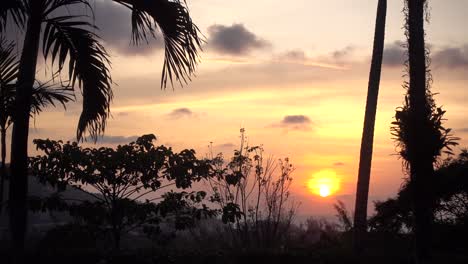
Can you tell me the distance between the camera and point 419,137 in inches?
431

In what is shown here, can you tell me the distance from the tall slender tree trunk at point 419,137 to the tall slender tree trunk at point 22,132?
7452 millimetres

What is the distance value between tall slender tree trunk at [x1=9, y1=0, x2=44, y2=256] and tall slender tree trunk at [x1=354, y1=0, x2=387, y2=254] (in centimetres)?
792

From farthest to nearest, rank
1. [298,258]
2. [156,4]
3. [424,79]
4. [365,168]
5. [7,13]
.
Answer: [365,168] → [424,79] → [298,258] → [156,4] → [7,13]

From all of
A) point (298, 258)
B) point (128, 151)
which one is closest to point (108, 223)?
point (128, 151)

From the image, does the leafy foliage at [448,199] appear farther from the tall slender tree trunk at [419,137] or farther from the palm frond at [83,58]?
the palm frond at [83,58]

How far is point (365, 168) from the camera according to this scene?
1236 cm

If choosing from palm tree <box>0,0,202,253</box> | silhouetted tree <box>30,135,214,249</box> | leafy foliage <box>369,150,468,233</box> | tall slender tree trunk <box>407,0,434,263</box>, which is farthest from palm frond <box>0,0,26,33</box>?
leafy foliage <box>369,150,468,233</box>

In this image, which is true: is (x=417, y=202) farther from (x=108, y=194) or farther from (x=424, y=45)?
(x=108, y=194)

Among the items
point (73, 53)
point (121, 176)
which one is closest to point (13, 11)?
point (73, 53)

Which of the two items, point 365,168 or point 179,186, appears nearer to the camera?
point 179,186

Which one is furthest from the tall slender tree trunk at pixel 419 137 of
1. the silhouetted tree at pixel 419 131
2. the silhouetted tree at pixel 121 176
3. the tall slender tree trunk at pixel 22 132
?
the tall slender tree trunk at pixel 22 132

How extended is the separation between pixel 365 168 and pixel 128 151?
5.48 m

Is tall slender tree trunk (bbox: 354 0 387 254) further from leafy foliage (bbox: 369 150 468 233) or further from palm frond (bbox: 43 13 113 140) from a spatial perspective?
palm frond (bbox: 43 13 113 140)

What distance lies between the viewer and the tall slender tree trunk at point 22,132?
18.5 feet
